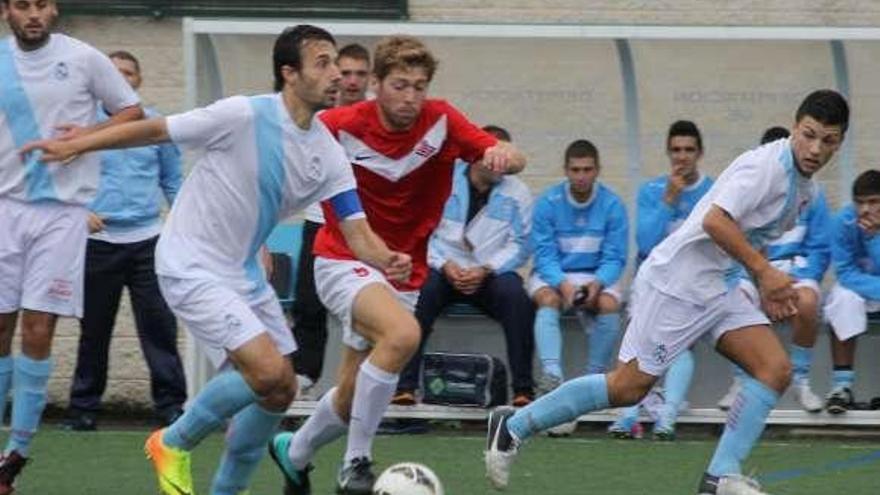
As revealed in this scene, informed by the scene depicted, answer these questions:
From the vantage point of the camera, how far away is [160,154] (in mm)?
11445

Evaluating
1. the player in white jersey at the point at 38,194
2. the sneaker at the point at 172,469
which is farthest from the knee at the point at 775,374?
the player in white jersey at the point at 38,194

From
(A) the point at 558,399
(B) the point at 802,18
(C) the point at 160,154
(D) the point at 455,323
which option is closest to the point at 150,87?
(C) the point at 160,154

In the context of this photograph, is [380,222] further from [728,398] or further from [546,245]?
[728,398]

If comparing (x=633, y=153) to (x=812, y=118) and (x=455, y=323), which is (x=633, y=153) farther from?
(x=812, y=118)

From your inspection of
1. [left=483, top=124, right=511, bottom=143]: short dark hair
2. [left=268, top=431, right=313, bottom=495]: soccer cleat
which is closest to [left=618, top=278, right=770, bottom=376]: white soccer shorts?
[left=268, top=431, right=313, bottom=495]: soccer cleat

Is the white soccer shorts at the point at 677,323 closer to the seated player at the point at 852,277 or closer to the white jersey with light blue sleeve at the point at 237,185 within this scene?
the white jersey with light blue sleeve at the point at 237,185

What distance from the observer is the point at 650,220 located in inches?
449

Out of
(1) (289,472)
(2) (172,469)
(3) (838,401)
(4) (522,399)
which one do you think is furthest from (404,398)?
(2) (172,469)

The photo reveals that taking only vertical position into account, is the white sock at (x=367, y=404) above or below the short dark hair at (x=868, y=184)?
below

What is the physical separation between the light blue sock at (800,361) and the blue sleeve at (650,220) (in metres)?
0.90

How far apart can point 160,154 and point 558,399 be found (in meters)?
3.66

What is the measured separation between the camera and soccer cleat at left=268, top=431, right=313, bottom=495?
8469mm

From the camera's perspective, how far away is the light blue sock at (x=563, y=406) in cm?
839

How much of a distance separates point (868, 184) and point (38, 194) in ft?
14.7
